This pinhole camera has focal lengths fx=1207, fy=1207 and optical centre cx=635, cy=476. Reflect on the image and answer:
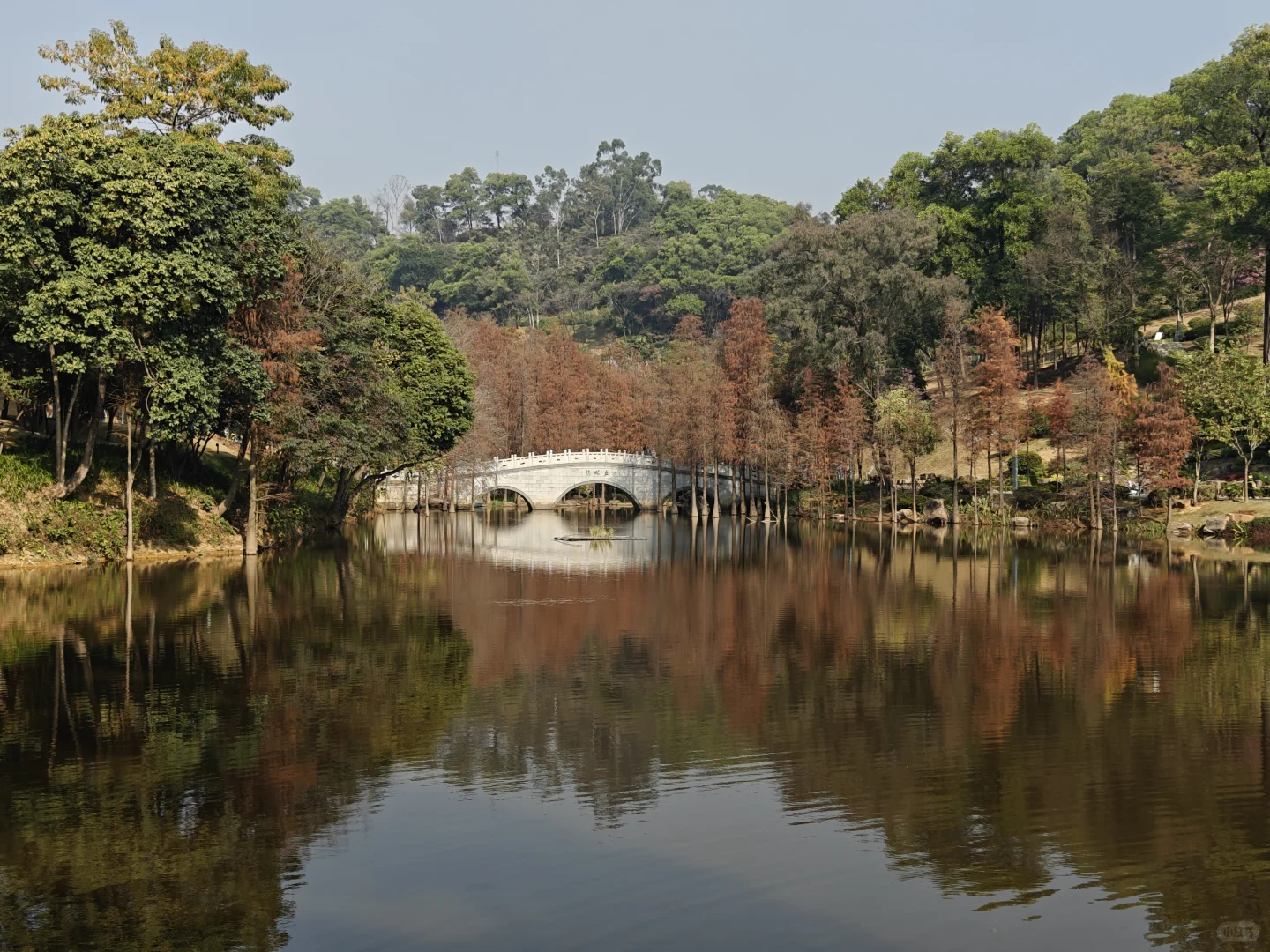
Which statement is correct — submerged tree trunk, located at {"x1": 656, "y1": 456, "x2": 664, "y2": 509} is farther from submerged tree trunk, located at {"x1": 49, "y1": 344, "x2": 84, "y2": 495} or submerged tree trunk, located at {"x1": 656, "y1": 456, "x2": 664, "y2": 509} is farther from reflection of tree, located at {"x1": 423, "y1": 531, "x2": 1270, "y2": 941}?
submerged tree trunk, located at {"x1": 49, "y1": 344, "x2": 84, "y2": 495}

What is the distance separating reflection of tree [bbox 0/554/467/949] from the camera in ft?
34.3

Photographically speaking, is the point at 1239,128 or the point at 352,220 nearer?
the point at 1239,128

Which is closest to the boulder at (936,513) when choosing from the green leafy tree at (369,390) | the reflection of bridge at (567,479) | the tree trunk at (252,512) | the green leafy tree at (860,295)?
the green leafy tree at (860,295)

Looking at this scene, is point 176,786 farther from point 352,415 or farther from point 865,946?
point 352,415

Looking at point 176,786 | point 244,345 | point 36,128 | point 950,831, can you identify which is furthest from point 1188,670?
point 36,128

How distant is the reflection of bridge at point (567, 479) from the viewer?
233 feet

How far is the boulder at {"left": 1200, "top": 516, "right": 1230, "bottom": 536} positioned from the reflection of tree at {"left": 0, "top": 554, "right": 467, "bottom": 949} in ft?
115

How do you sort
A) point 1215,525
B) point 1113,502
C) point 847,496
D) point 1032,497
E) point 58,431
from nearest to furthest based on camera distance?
point 58,431, point 1215,525, point 1113,502, point 1032,497, point 847,496

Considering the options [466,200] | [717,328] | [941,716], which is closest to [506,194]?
Result: [466,200]

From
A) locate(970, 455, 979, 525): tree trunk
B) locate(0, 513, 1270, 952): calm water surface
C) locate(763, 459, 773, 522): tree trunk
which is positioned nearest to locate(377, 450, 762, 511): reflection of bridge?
locate(763, 459, 773, 522): tree trunk

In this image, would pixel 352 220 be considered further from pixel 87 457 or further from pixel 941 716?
pixel 941 716

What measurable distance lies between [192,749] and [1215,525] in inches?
1749

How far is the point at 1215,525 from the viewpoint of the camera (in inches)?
1922

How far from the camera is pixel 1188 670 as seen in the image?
2097 centimetres
